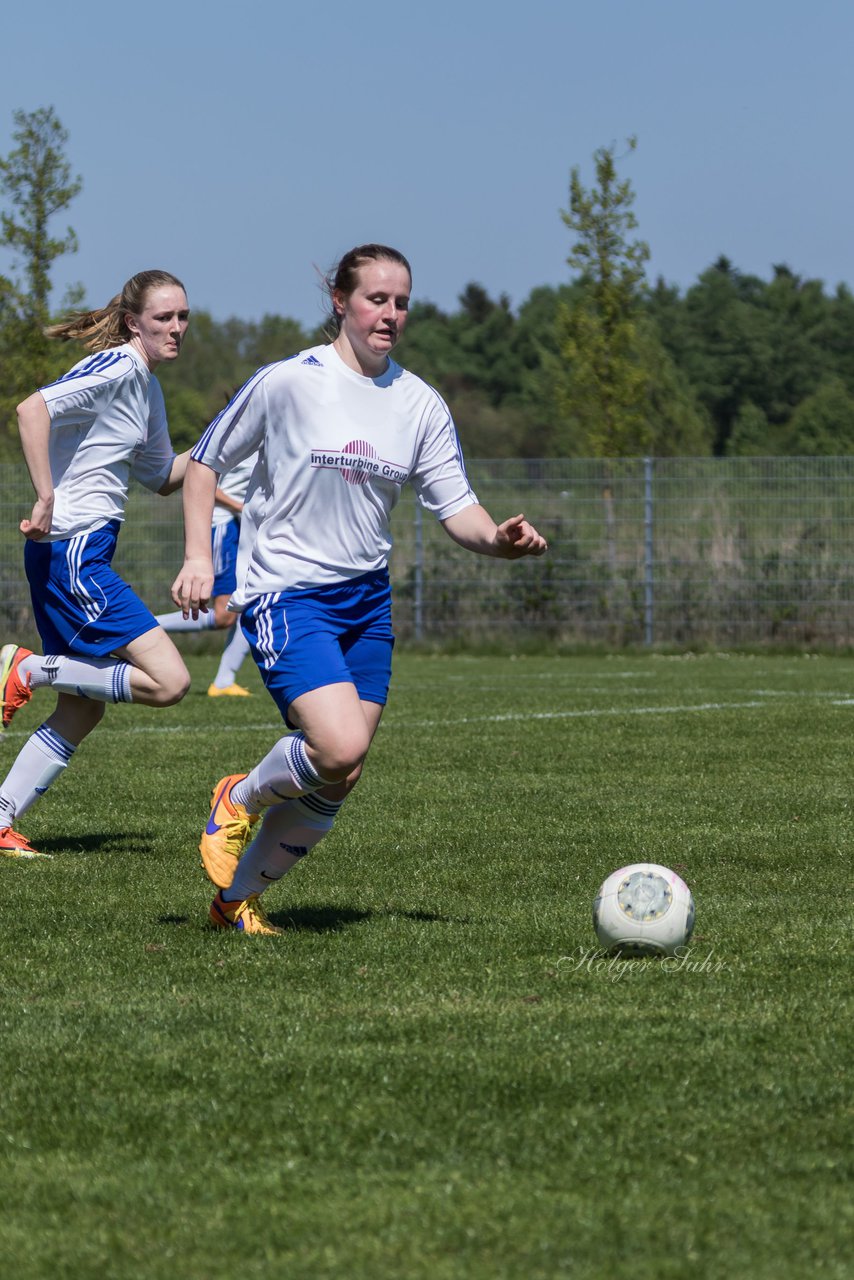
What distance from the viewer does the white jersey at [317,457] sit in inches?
193

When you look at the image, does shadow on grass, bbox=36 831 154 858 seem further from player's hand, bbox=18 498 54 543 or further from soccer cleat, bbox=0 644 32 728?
player's hand, bbox=18 498 54 543

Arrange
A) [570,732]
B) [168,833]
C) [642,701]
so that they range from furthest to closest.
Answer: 1. [642,701]
2. [570,732]
3. [168,833]

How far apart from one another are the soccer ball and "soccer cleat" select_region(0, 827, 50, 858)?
270cm

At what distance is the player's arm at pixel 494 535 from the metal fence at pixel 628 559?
15585 millimetres

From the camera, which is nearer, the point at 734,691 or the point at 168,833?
the point at 168,833

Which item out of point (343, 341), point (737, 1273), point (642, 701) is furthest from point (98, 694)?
point (642, 701)

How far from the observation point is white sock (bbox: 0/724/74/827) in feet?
21.9

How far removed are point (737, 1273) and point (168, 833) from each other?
4.85 metres

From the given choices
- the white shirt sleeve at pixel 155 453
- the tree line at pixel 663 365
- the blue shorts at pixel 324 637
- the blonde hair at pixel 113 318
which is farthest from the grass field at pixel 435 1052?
the tree line at pixel 663 365

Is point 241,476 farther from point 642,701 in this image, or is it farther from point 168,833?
point 168,833

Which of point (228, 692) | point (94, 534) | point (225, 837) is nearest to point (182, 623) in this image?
point (228, 692)

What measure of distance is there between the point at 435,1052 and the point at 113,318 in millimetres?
3882

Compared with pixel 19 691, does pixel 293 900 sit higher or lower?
lower

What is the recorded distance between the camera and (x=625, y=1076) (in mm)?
3518
